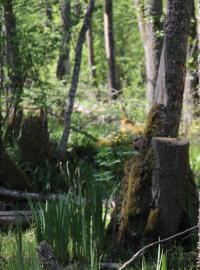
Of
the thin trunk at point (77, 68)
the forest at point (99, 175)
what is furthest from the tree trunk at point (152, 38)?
the thin trunk at point (77, 68)

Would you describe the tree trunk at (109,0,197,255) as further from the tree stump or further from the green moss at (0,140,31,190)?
the green moss at (0,140,31,190)

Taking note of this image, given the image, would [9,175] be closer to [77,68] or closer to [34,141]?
[34,141]

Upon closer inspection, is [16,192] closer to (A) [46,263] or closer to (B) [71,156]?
(B) [71,156]

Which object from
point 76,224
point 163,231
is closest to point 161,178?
point 163,231

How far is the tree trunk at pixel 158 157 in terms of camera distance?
17.4ft

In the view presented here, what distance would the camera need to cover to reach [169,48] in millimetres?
5742

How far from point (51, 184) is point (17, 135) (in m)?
2.19

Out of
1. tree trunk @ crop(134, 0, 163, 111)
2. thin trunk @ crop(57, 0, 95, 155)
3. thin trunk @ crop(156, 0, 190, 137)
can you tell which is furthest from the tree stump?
tree trunk @ crop(134, 0, 163, 111)

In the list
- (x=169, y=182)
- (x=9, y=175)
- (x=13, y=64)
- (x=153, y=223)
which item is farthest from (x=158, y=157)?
(x=13, y=64)

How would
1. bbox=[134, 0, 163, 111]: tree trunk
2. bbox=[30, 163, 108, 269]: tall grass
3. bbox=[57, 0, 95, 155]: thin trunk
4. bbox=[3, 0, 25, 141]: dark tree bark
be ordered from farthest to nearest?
1. bbox=[134, 0, 163, 111]: tree trunk
2. bbox=[3, 0, 25, 141]: dark tree bark
3. bbox=[57, 0, 95, 155]: thin trunk
4. bbox=[30, 163, 108, 269]: tall grass

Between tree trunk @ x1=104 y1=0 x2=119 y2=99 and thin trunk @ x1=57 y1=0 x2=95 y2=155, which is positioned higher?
tree trunk @ x1=104 y1=0 x2=119 y2=99

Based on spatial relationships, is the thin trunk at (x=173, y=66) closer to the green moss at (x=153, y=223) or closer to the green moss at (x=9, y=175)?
the green moss at (x=153, y=223)

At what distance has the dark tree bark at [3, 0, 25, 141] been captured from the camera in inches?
359

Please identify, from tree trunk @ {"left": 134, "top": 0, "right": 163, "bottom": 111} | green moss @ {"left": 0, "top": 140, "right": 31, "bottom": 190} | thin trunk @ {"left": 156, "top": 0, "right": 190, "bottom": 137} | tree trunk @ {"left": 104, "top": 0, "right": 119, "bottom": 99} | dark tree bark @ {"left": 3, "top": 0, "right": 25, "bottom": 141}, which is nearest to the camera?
thin trunk @ {"left": 156, "top": 0, "right": 190, "bottom": 137}
